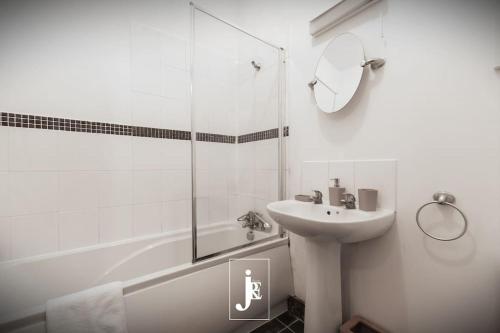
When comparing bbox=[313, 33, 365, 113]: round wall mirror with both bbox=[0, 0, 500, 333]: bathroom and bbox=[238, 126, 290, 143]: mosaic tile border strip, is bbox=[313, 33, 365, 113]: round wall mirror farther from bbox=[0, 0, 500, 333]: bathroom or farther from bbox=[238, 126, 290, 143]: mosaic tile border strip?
bbox=[238, 126, 290, 143]: mosaic tile border strip

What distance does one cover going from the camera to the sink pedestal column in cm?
99

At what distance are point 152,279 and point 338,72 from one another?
143cm

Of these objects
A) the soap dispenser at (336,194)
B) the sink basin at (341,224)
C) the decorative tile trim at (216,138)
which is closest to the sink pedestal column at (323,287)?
the sink basin at (341,224)

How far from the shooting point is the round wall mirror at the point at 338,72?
109cm

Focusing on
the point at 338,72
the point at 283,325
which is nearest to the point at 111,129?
the point at 338,72

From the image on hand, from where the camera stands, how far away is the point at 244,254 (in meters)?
1.19

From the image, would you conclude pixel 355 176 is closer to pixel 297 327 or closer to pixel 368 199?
pixel 368 199

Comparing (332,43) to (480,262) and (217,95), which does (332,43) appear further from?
(480,262)

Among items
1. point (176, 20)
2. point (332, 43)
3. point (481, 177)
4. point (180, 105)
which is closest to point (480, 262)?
point (481, 177)

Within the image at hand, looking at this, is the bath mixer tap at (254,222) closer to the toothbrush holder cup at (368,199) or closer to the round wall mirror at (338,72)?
the toothbrush holder cup at (368,199)

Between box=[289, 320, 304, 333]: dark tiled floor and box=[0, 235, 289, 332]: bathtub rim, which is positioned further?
box=[289, 320, 304, 333]: dark tiled floor

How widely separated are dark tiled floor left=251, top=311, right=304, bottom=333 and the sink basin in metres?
0.78

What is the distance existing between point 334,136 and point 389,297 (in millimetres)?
885

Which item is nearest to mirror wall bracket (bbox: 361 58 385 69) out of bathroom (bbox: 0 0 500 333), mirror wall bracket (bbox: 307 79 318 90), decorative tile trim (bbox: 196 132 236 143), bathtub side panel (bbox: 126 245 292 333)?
bathroom (bbox: 0 0 500 333)
